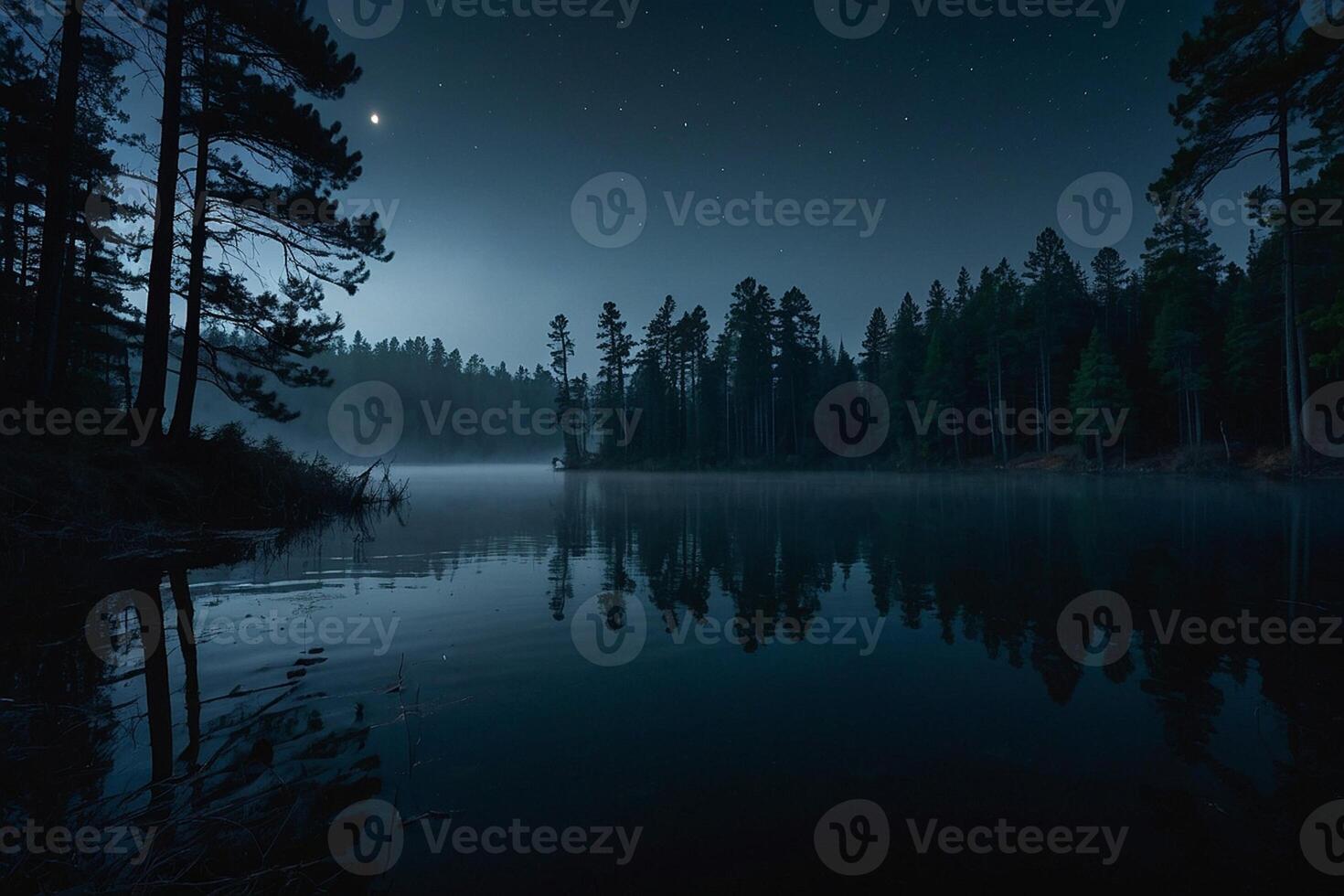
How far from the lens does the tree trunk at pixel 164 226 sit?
13156 millimetres

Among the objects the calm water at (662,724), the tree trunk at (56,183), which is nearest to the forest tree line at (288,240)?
the tree trunk at (56,183)

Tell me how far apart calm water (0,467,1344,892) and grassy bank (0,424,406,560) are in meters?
2.11

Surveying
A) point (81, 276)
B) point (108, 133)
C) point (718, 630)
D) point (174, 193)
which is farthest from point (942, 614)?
point (81, 276)

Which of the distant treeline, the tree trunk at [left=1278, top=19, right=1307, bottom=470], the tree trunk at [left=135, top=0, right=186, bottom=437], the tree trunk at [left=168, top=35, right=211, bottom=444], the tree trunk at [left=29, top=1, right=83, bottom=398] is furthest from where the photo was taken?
the distant treeline

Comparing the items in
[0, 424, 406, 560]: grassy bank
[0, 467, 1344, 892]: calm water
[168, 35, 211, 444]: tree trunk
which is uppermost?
[168, 35, 211, 444]: tree trunk

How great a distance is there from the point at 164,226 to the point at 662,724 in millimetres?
17029

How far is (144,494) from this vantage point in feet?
38.7

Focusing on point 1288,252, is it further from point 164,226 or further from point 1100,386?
point 164,226

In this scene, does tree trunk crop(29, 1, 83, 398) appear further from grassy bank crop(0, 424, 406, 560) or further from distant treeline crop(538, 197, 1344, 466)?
distant treeline crop(538, 197, 1344, 466)

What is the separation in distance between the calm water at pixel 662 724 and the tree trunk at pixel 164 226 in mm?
7065

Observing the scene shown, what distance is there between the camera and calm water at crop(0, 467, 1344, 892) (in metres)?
2.74

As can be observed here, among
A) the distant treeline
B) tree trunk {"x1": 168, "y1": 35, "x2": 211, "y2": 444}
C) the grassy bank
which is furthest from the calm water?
the distant treeline

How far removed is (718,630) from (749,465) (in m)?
60.3

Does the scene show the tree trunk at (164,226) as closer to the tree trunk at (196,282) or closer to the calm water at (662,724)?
the tree trunk at (196,282)
